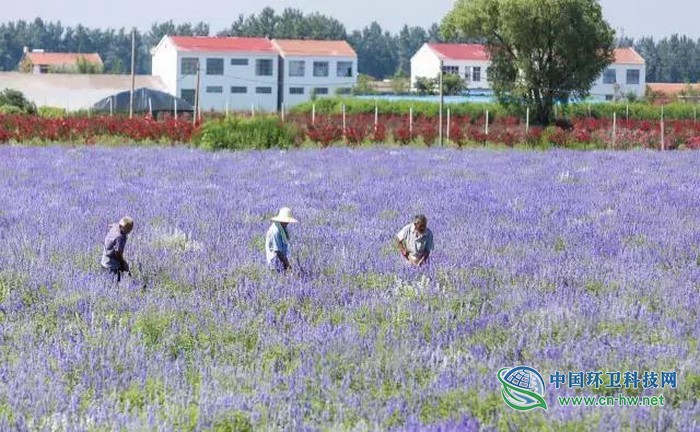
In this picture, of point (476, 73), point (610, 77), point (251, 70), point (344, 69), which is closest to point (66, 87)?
point (251, 70)

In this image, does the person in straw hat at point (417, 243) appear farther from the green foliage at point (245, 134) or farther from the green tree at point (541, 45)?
the green tree at point (541, 45)

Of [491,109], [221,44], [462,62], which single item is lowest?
[491,109]

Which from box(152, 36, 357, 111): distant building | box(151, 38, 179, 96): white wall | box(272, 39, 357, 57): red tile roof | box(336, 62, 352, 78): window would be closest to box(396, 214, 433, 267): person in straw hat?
box(152, 36, 357, 111): distant building

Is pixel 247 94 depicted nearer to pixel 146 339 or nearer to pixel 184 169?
pixel 184 169

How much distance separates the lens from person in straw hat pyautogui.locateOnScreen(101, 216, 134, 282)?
861cm

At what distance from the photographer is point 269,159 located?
24203 millimetres

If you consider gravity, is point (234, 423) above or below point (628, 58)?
below

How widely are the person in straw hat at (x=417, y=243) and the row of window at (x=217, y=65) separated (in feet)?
219

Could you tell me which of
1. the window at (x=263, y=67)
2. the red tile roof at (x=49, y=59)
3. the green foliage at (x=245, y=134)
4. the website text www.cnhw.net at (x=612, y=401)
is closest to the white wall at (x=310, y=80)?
the window at (x=263, y=67)

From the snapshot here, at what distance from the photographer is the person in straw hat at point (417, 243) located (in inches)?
370

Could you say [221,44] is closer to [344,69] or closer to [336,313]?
[344,69]

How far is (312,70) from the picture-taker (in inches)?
3253

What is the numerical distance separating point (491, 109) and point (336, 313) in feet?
153

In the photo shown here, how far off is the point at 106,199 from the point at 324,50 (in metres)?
70.5
